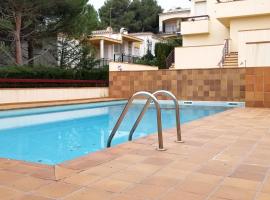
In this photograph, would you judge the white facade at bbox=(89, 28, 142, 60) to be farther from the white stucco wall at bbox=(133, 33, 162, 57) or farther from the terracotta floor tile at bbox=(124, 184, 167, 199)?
the terracotta floor tile at bbox=(124, 184, 167, 199)

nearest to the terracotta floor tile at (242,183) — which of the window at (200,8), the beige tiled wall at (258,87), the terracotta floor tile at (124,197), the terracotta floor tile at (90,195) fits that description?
the terracotta floor tile at (124,197)

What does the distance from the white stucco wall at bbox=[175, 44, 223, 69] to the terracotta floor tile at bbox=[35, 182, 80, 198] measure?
16.8 meters

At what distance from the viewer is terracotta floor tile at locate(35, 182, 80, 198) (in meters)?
2.62

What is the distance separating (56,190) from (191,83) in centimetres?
1221

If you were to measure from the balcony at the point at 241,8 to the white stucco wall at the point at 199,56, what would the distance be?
316 centimetres

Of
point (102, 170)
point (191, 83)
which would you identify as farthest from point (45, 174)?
point (191, 83)

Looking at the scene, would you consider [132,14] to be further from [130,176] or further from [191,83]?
[130,176]

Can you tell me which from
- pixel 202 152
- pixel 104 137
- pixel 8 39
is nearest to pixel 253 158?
pixel 202 152

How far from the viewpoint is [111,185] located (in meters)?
2.86

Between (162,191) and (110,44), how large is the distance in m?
25.9

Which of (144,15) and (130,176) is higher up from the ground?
(144,15)

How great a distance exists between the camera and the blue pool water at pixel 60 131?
564cm

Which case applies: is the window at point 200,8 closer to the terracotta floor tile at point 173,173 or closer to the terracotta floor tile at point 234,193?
the terracotta floor tile at point 173,173

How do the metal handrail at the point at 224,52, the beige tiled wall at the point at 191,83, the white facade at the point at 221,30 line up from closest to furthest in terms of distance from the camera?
1. the beige tiled wall at the point at 191,83
2. the white facade at the point at 221,30
3. the metal handrail at the point at 224,52
